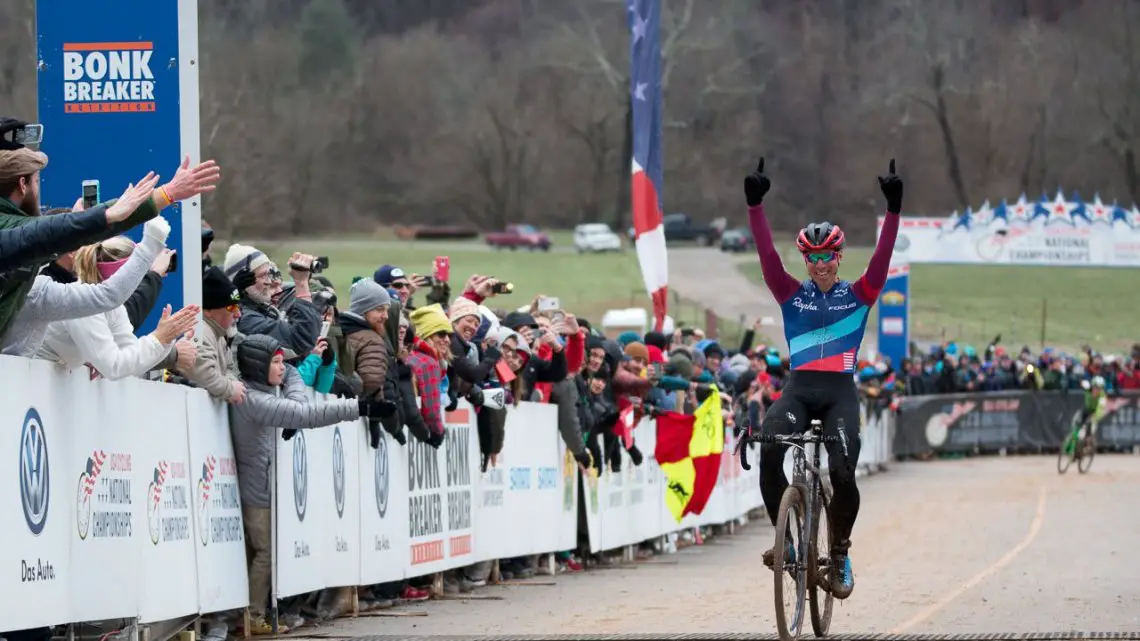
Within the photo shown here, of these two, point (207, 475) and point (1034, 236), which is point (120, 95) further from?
point (1034, 236)

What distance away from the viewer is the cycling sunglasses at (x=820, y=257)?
401 inches

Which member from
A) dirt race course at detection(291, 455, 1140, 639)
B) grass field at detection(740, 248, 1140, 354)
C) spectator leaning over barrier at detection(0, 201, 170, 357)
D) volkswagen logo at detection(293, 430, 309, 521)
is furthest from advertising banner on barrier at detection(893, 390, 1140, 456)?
spectator leaning over barrier at detection(0, 201, 170, 357)

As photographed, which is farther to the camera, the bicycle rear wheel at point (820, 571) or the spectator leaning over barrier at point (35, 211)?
the bicycle rear wheel at point (820, 571)

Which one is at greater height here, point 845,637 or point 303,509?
point 303,509

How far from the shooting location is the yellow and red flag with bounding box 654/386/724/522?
20.3 meters

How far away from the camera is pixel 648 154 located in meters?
22.9

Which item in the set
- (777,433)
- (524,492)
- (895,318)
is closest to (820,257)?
(777,433)

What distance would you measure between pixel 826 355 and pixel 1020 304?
209 ft

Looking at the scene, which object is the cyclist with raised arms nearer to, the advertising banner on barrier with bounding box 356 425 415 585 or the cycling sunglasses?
the cycling sunglasses

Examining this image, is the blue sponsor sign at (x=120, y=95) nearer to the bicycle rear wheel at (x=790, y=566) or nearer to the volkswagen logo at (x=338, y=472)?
the volkswagen logo at (x=338, y=472)

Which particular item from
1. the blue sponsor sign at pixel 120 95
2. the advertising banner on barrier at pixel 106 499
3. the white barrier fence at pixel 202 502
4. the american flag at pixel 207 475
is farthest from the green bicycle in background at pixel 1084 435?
the advertising banner on barrier at pixel 106 499

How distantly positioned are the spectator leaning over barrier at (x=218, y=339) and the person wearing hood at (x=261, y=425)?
128 mm

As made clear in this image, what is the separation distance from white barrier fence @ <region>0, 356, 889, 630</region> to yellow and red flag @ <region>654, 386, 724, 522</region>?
106 inches

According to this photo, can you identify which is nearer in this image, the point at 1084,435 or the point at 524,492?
the point at 524,492
